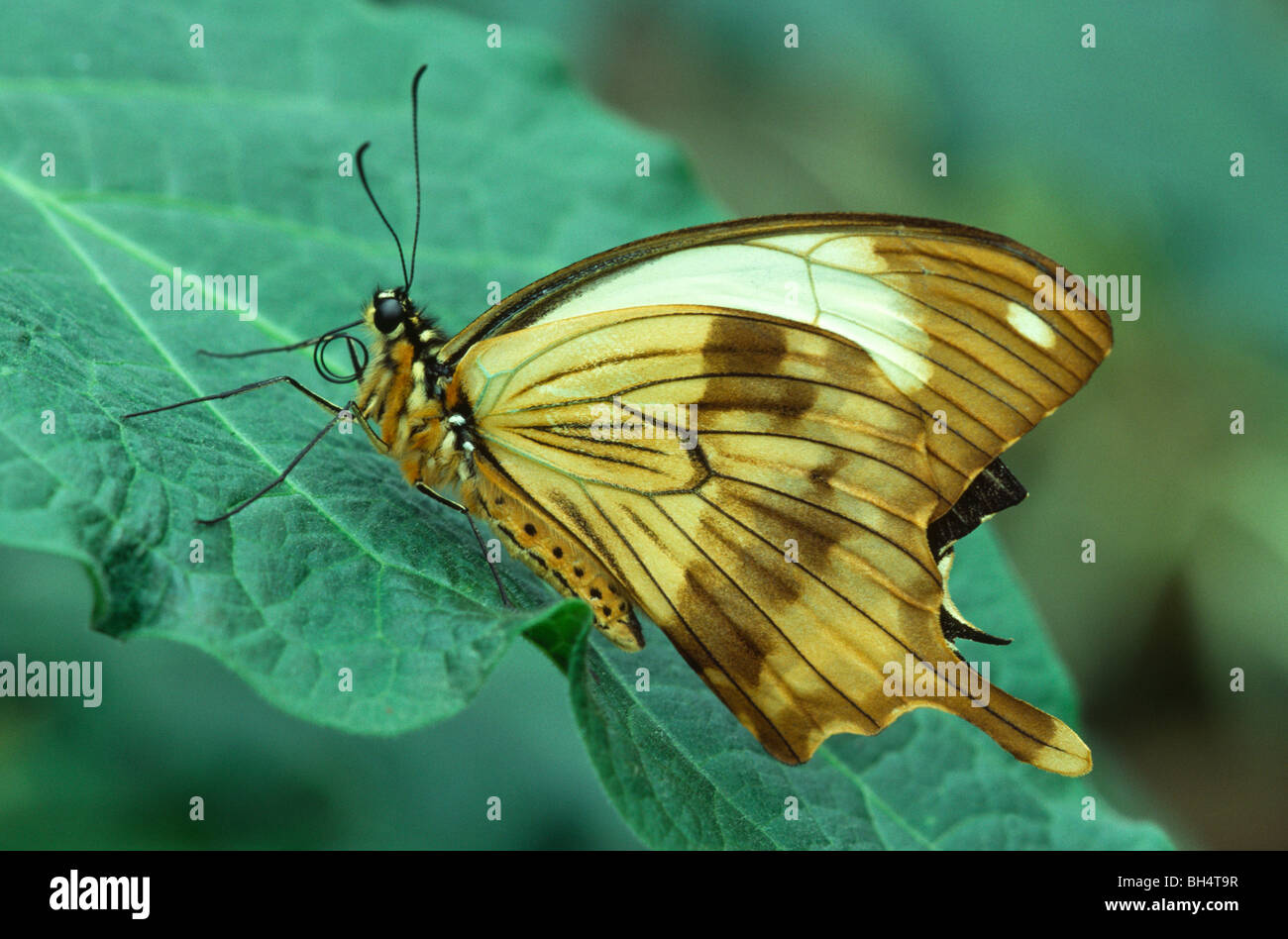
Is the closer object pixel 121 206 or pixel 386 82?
pixel 121 206

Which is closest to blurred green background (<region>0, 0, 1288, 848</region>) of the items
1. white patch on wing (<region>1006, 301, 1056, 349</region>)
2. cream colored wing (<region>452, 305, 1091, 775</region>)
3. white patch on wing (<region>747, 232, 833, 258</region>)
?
cream colored wing (<region>452, 305, 1091, 775</region>)

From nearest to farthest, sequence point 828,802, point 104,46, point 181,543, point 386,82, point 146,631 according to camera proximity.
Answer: point 146,631, point 181,543, point 828,802, point 104,46, point 386,82

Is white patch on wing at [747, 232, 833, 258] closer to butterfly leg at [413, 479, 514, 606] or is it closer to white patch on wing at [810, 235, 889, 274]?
white patch on wing at [810, 235, 889, 274]

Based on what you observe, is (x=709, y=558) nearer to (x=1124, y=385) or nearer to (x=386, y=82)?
(x=386, y=82)

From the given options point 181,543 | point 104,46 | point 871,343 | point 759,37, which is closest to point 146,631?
point 181,543

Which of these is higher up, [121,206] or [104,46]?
[104,46]

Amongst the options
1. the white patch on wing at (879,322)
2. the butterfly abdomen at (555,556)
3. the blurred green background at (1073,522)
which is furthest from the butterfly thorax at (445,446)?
→ the blurred green background at (1073,522)

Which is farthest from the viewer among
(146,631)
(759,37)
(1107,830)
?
(759,37)

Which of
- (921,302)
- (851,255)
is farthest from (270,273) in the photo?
(921,302)

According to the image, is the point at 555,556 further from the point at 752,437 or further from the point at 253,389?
the point at 253,389
